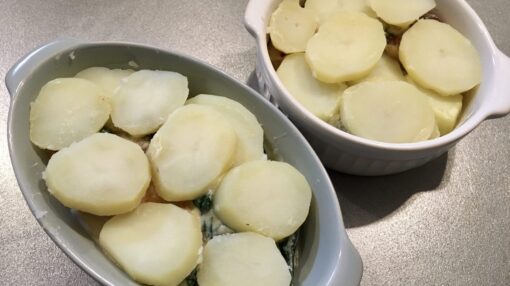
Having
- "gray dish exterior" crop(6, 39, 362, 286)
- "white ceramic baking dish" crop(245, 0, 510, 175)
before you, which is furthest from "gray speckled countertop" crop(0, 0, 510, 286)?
"gray dish exterior" crop(6, 39, 362, 286)

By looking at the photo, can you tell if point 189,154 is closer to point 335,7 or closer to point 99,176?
point 99,176

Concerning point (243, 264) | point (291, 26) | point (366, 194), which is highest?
point (291, 26)

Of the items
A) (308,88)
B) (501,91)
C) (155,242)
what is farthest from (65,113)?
(501,91)

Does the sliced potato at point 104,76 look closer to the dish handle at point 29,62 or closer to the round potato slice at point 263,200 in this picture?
the dish handle at point 29,62

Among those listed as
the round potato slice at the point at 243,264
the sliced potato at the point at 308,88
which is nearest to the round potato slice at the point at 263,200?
the round potato slice at the point at 243,264

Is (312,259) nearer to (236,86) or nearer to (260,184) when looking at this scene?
(260,184)
